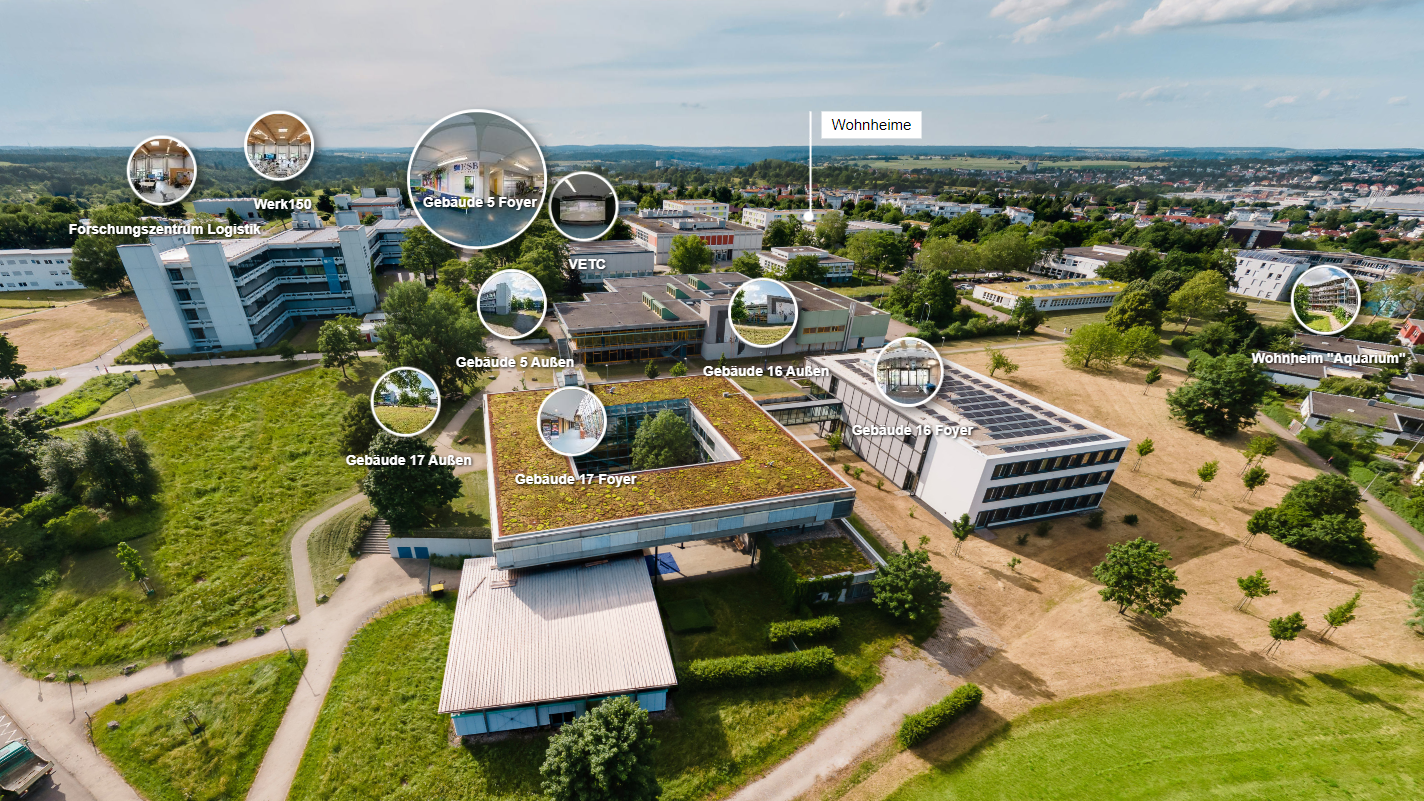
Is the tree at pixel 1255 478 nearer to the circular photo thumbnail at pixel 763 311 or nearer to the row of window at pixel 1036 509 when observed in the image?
the row of window at pixel 1036 509

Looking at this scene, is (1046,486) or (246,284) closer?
(1046,486)

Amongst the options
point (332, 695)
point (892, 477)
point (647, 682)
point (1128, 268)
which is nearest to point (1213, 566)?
point (892, 477)

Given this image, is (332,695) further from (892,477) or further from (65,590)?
(892,477)

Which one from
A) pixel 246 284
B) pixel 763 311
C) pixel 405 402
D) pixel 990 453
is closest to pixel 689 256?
pixel 763 311

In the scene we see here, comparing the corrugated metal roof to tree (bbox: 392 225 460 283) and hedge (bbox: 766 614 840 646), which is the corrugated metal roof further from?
tree (bbox: 392 225 460 283)

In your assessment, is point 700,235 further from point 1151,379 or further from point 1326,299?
point 1326,299

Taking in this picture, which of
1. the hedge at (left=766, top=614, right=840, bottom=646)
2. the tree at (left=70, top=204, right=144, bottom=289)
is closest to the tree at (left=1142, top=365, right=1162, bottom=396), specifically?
the hedge at (left=766, top=614, right=840, bottom=646)

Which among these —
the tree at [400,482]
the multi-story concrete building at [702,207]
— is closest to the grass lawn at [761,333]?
the tree at [400,482]
